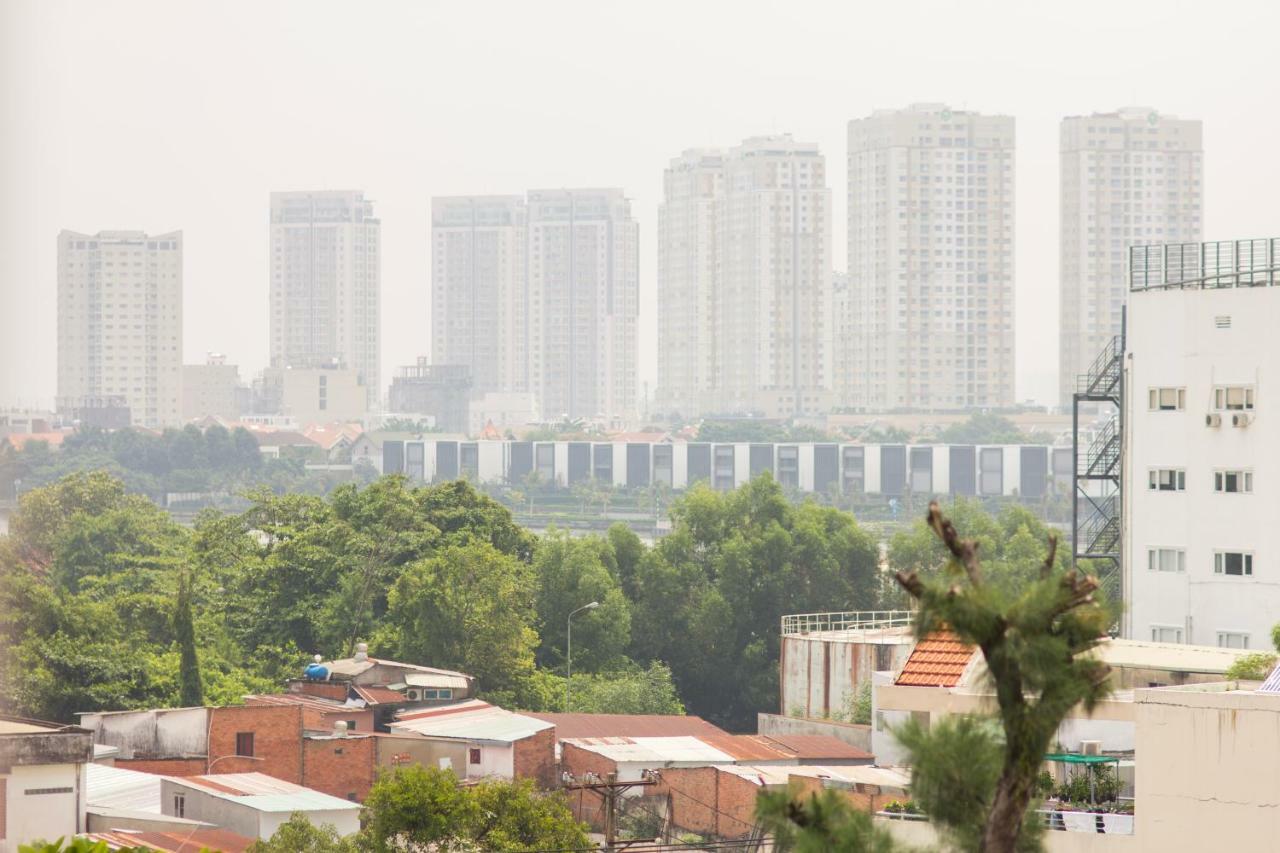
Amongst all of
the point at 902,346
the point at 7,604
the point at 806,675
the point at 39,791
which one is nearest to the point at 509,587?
the point at 806,675

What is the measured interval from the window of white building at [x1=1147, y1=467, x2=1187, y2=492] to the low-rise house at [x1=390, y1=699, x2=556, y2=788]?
18.7ft

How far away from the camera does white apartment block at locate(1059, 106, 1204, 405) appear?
85.9 metres

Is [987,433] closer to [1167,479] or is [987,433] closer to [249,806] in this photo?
[1167,479]

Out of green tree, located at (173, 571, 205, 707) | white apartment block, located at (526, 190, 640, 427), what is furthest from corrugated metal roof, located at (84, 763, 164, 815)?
white apartment block, located at (526, 190, 640, 427)

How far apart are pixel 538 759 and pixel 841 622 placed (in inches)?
329

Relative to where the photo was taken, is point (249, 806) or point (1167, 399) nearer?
point (249, 806)

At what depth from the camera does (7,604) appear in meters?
18.8

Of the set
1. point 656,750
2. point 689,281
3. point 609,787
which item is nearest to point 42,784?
point 609,787

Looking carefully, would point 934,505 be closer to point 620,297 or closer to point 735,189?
point 735,189

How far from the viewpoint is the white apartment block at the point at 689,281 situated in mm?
101562

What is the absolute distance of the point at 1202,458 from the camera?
1767cm

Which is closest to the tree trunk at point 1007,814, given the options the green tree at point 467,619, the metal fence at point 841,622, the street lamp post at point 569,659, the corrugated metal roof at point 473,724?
the corrugated metal roof at point 473,724

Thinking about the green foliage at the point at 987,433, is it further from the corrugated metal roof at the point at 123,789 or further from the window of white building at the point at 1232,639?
the corrugated metal roof at the point at 123,789

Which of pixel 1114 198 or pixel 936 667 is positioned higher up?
pixel 1114 198
